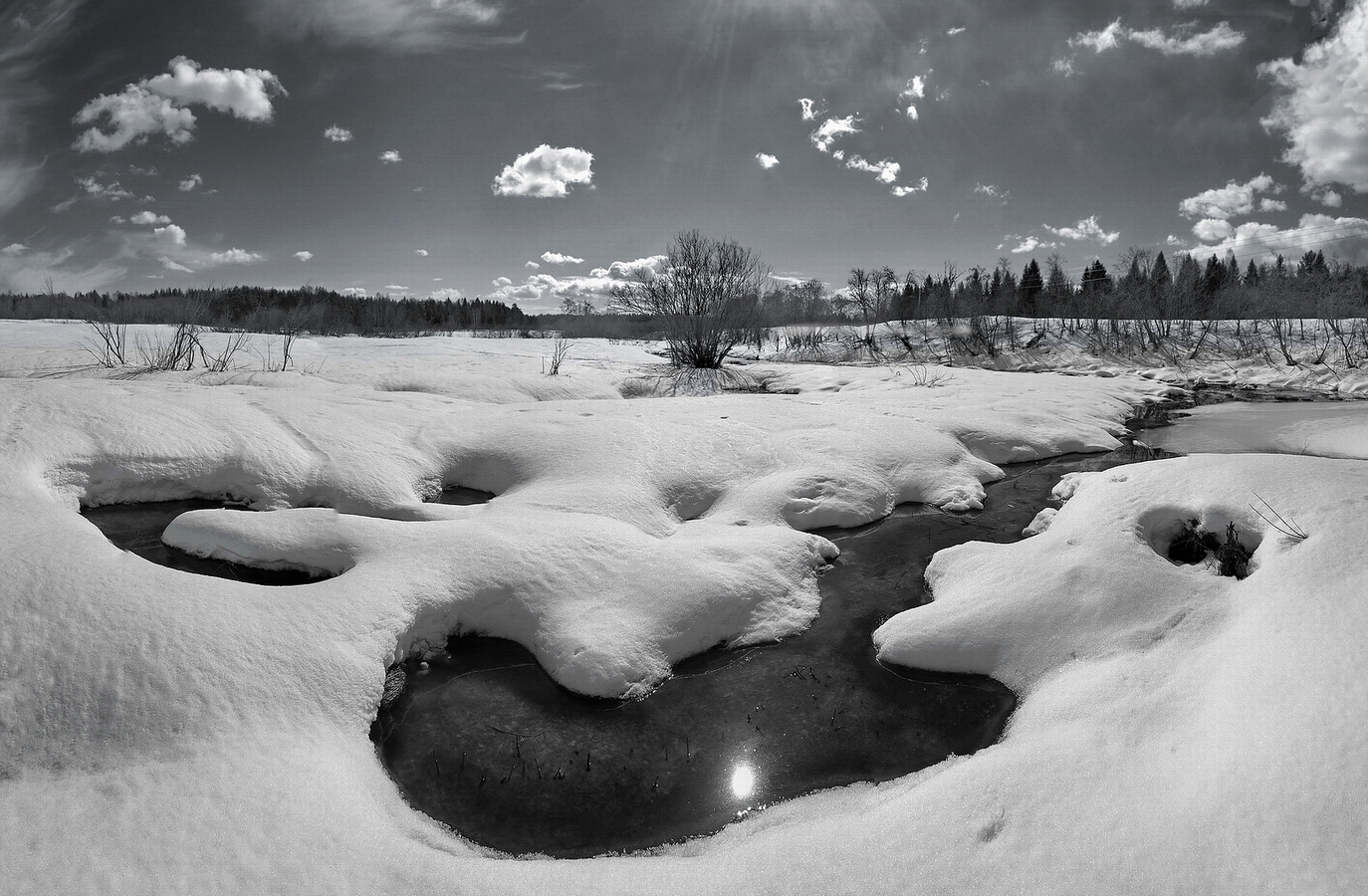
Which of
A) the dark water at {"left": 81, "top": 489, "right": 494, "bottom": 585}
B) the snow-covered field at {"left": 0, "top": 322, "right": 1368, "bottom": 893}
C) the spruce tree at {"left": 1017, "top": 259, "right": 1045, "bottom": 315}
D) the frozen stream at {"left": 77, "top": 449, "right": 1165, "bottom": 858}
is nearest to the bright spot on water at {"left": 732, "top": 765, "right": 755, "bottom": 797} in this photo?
the frozen stream at {"left": 77, "top": 449, "right": 1165, "bottom": 858}

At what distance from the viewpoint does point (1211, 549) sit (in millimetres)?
3559

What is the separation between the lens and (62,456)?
3898 millimetres

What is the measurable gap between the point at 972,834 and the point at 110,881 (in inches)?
91.5

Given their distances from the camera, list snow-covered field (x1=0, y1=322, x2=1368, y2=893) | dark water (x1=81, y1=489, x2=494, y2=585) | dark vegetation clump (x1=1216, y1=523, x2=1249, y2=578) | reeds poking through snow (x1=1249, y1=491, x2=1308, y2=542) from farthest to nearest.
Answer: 1. dark water (x1=81, y1=489, x2=494, y2=585)
2. dark vegetation clump (x1=1216, y1=523, x2=1249, y2=578)
3. reeds poking through snow (x1=1249, y1=491, x2=1308, y2=542)
4. snow-covered field (x1=0, y1=322, x2=1368, y2=893)

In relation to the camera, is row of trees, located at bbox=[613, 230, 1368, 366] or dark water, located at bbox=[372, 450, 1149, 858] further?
row of trees, located at bbox=[613, 230, 1368, 366]

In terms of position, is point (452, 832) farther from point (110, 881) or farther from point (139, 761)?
point (139, 761)

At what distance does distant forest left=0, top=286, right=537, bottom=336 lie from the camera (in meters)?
16.0

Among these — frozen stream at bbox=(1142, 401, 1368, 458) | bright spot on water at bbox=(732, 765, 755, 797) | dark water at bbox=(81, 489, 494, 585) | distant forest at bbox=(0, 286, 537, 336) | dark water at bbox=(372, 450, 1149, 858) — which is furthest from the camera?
distant forest at bbox=(0, 286, 537, 336)

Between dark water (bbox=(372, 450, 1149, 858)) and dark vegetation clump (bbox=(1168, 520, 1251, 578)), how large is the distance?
1573 millimetres

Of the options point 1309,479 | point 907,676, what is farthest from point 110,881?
point 1309,479

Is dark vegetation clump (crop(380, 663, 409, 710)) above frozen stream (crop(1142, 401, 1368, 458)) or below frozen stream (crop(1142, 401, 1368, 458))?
below

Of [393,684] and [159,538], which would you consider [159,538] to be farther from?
[393,684]

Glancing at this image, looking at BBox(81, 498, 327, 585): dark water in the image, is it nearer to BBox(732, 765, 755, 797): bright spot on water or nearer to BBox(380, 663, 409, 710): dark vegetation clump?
BBox(380, 663, 409, 710): dark vegetation clump

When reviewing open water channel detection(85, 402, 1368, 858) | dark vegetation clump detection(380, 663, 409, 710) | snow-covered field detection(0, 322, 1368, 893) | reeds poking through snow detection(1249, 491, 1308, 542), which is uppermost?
reeds poking through snow detection(1249, 491, 1308, 542)
